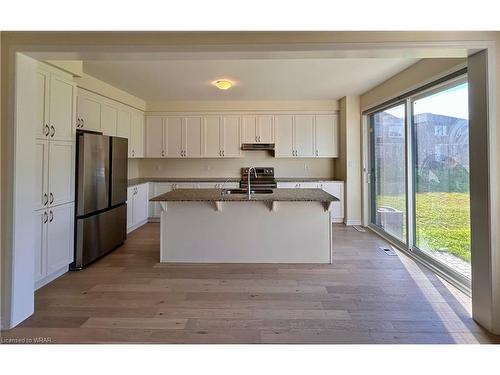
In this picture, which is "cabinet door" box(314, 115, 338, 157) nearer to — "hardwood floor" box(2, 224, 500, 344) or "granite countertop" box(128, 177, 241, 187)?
"granite countertop" box(128, 177, 241, 187)

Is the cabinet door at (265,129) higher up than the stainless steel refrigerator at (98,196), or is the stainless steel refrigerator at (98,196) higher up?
the cabinet door at (265,129)

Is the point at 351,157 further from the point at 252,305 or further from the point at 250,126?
the point at 252,305

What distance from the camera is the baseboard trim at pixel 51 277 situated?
2.96m

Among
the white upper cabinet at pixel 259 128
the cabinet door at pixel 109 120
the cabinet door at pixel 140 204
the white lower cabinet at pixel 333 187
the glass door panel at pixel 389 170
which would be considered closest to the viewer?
the glass door panel at pixel 389 170

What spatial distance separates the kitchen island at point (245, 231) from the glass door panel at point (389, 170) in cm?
144

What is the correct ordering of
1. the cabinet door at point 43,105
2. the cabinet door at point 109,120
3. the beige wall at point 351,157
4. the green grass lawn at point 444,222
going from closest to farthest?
the cabinet door at point 43,105 → the green grass lawn at point 444,222 → the cabinet door at point 109,120 → the beige wall at point 351,157

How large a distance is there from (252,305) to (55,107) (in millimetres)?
2950

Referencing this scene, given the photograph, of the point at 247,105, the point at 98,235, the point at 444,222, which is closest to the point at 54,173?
the point at 98,235

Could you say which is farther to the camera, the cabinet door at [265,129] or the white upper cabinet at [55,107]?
the cabinet door at [265,129]

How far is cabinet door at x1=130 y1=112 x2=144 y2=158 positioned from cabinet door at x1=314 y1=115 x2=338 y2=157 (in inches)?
150

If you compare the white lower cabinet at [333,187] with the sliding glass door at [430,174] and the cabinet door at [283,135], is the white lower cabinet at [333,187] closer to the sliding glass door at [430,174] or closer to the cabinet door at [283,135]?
the cabinet door at [283,135]

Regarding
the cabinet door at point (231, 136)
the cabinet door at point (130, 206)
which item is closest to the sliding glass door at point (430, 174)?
the cabinet door at point (231, 136)
